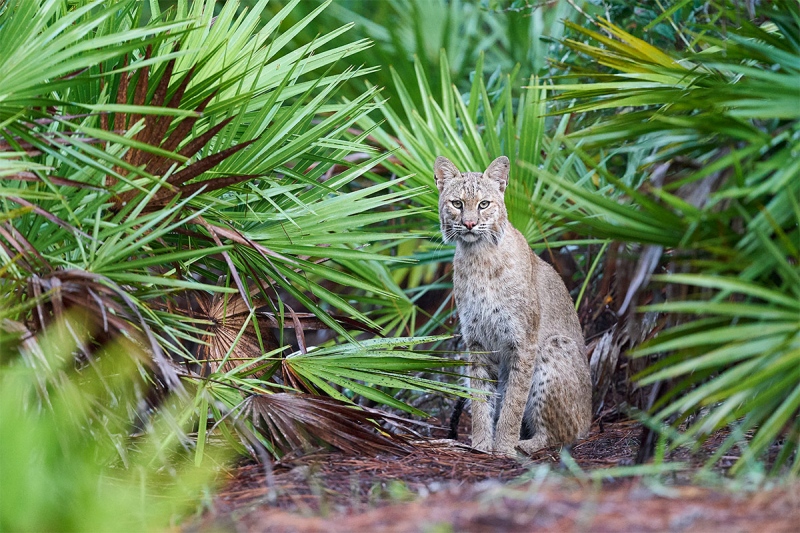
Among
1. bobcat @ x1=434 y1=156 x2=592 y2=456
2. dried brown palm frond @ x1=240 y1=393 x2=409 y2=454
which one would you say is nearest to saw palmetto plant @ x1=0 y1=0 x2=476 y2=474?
dried brown palm frond @ x1=240 y1=393 x2=409 y2=454

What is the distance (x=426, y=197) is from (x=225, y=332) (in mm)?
1646

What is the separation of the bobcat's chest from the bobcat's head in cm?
15

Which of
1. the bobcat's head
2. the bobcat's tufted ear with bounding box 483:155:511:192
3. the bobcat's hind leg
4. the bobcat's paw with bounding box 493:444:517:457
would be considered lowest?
the bobcat's paw with bounding box 493:444:517:457

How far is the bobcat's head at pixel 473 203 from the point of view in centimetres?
489

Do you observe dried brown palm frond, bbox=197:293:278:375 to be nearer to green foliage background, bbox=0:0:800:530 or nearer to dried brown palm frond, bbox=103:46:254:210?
green foliage background, bbox=0:0:800:530

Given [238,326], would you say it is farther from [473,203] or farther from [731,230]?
[731,230]

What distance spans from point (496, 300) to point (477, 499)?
227cm

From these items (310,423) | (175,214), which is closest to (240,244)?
(175,214)

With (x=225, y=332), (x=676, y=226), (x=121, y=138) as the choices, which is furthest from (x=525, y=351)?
(x=121, y=138)

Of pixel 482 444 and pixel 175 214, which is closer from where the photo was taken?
pixel 175 214

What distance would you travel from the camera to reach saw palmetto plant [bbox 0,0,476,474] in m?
3.21

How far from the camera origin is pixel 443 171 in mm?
5133

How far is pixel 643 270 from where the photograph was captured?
10.0 feet

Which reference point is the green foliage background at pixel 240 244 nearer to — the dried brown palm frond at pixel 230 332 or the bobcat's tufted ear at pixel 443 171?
the dried brown palm frond at pixel 230 332
